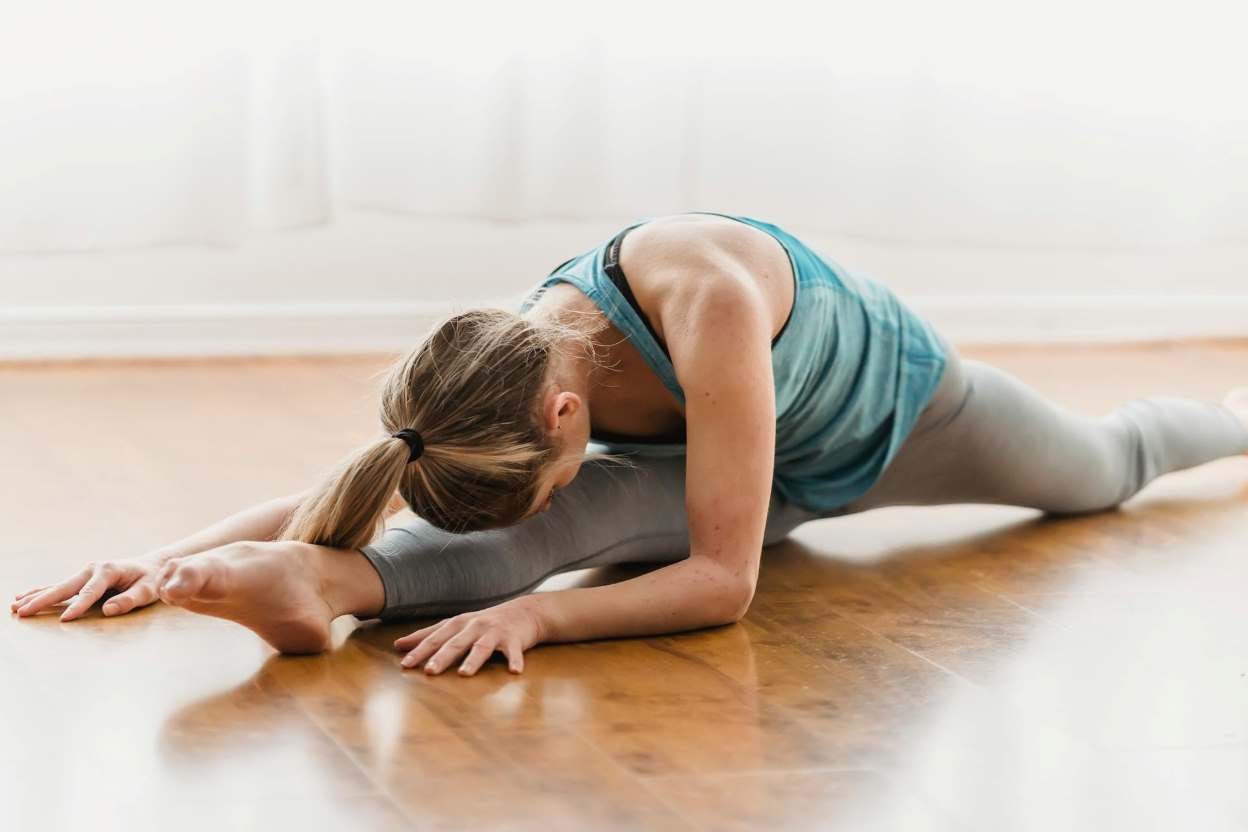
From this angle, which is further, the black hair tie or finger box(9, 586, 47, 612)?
finger box(9, 586, 47, 612)

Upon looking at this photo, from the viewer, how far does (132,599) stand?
159 centimetres

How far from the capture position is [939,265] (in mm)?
3361

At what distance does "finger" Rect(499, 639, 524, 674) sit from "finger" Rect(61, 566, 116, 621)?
0.43m

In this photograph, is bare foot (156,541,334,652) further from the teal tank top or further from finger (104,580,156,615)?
the teal tank top

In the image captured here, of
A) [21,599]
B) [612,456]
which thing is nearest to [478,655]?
[612,456]

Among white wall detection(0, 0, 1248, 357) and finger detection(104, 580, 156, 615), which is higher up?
white wall detection(0, 0, 1248, 357)

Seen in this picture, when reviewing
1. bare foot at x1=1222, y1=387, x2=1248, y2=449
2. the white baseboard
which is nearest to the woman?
bare foot at x1=1222, y1=387, x2=1248, y2=449

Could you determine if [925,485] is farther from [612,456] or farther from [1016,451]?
[612,456]

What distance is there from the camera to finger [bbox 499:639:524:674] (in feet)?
4.68

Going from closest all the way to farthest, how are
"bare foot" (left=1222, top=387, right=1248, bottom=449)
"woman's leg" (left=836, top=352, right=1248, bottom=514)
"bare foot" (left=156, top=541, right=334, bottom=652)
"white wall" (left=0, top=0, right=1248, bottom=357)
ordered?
1. "bare foot" (left=156, top=541, right=334, bottom=652)
2. "woman's leg" (left=836, top=352, right=1248, bottom=514)
3. "bare foot" (left=1222, top=387, right=1248, bottom=449)
4. "white wall" (left=0, top=0, right=1248, bottom=357)

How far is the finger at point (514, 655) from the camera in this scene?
4.68 feet

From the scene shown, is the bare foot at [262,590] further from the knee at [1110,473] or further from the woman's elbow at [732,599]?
the knee at [1110,473]

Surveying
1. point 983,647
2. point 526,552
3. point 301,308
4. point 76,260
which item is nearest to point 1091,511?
point 983,647

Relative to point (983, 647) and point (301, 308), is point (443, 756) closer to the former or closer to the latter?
point (983, 647)
